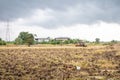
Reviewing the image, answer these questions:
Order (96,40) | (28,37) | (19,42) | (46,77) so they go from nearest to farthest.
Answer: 1. (46,77)
2. (28,37)
3. (19,42)
4. (96,40)

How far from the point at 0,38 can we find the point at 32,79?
277ft

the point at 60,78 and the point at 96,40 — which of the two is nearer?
the point at 60,78

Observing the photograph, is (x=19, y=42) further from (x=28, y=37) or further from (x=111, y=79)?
(x=111, y=79)

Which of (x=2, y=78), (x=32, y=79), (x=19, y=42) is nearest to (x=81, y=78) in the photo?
(x=32, y=79)

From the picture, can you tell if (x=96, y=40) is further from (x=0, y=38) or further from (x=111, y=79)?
(x=111, y=79)

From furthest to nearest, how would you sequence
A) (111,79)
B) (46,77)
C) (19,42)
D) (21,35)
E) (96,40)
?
(96,40), (21,35), (19,42), (46,77), (111,79)

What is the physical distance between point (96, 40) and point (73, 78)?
5011 inches

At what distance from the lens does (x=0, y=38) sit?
97438 millimetres

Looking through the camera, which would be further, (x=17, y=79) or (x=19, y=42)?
(x=19, y=42)

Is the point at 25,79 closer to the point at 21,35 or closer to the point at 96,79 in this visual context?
the point at 96,79

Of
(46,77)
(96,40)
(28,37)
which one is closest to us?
(46,77)

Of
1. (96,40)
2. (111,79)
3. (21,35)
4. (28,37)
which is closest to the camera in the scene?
(111,79)

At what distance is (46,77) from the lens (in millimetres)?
16438

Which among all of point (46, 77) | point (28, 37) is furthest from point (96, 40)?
point (46, 77)
